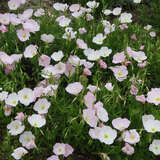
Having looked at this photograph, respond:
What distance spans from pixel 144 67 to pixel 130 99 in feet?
1.57

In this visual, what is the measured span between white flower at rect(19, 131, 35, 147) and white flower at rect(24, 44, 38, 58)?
0.79m

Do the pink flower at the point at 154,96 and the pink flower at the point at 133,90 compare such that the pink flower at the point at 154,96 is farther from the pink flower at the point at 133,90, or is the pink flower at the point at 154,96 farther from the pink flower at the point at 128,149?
the pink flower at the point at 128,149

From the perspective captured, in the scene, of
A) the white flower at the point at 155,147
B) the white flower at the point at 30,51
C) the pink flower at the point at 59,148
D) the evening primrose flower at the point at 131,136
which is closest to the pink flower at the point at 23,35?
the white flower at the point at 30,51

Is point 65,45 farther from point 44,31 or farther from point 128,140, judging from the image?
point 128,140

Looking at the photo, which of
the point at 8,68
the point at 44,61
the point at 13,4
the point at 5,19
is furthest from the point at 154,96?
the point at 13,4

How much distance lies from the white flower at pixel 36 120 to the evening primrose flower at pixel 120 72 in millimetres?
723

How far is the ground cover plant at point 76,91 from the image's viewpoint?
245 centimetres

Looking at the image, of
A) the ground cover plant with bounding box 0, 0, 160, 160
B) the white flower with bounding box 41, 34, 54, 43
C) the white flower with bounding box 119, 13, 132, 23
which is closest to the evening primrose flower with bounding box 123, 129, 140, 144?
the ground cover plant with bounding box 0, 0, 160, 160

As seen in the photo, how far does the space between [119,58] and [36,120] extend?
2.92 ft

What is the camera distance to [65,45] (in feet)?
10.6

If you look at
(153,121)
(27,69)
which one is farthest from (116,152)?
(27,69)

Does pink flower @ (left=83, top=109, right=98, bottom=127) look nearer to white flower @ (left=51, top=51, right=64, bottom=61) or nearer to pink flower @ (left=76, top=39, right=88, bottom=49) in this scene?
white flower @ (left=51, top=51, right=64, bottom=61)

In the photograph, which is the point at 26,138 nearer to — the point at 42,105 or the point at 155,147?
the point at 42,105

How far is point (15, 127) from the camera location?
8.18 ft
